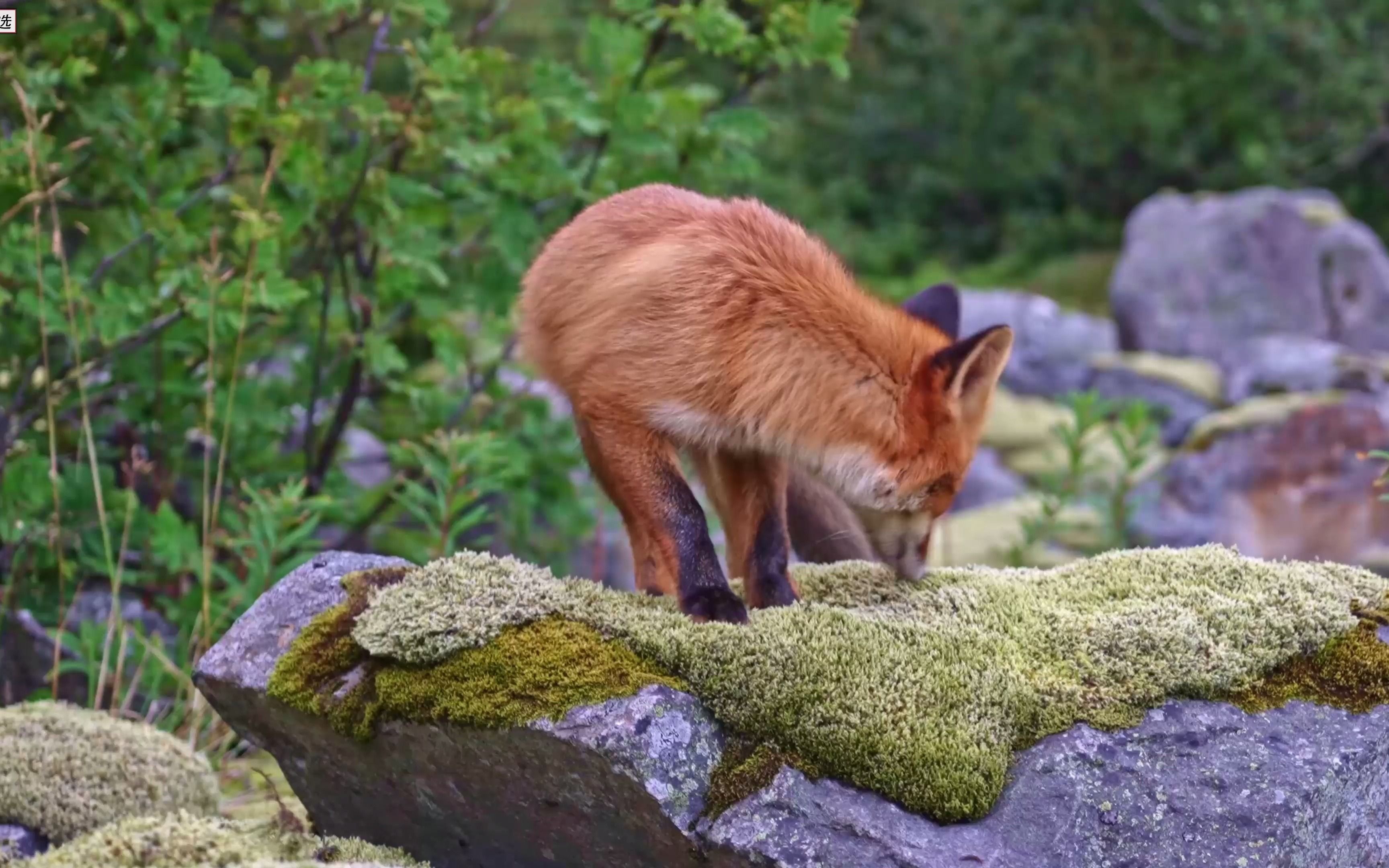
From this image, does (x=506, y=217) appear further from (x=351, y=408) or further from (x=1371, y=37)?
(x=1371, y=37)

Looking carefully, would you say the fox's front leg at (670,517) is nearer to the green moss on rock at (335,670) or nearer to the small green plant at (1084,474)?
the green moss on rock at (335,670)

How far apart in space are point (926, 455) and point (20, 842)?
3201mm

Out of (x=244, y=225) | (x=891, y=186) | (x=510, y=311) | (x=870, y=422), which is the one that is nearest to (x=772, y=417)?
(x=870, y=422)

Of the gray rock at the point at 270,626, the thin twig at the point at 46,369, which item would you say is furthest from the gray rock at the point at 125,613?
the gray rock at the point at 270,626

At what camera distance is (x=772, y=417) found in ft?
14.7

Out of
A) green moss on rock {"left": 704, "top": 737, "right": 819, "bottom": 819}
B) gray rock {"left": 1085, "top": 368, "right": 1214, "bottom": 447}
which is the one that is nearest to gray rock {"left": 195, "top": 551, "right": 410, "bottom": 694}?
green moss on rock {"left": 704, "top": 737, "right": 819, "bottom": 819}

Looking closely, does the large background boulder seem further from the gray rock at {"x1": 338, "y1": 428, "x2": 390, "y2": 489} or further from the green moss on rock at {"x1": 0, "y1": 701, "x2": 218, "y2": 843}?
the green moss on rock at {"x1": 0, "y1": 701, "x2": 218, "y2": 843}

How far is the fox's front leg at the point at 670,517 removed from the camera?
422 centimetres

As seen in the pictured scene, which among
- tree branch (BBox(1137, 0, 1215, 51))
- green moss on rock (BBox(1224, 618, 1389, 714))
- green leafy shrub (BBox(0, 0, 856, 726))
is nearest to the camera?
green moss on rock (BBox(1224, 618, 1389, 714))

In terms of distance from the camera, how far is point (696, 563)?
430 centimetres

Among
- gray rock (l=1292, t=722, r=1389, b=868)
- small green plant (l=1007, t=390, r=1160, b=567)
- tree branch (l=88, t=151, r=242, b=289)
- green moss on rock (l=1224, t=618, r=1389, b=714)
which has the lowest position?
small green plant (l=1007, t=390, r=1160, b=567)

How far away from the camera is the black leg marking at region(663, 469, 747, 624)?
4195 millimetres

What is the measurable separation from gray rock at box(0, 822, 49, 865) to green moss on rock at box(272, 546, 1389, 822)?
106 centimetres

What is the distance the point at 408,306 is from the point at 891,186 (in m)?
23.6
